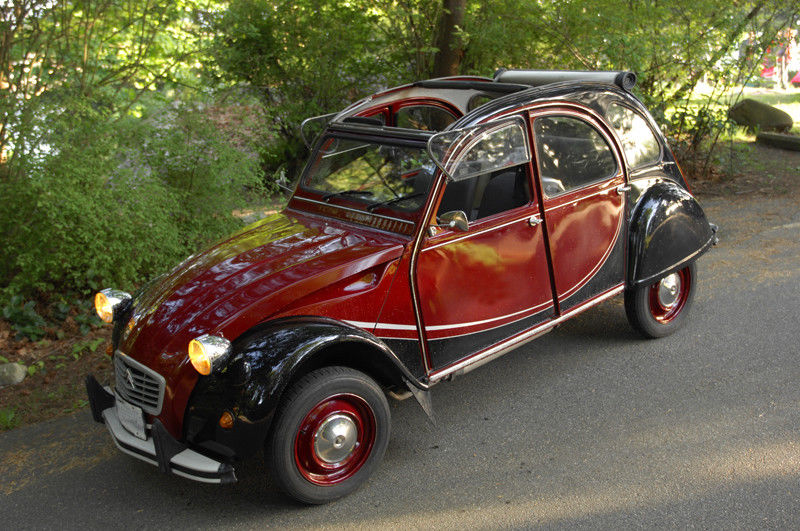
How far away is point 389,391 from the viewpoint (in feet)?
13.1

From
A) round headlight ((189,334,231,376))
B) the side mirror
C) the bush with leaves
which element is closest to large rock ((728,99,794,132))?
the bush with leaves

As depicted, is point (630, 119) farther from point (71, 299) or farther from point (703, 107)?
point (703, 107)

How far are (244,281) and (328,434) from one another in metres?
0.90

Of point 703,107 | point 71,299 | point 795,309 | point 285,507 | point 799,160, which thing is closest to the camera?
point 285,507

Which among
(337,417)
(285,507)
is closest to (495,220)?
(337,417)

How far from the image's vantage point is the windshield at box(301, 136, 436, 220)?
4.06 meters

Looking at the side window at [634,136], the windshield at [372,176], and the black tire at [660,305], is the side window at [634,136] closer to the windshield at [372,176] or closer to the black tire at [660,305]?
the black tire at [660,305]

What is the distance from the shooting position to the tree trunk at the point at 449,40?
8.89m

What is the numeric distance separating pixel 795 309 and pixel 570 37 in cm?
477

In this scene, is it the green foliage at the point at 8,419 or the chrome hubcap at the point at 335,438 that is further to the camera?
the green foliage at the point at 8,419

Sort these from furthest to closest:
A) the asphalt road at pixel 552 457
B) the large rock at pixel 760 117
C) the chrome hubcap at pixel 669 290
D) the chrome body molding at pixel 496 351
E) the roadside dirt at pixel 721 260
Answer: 1. the large rock at pixel 760 117
2. the chrome hubcap at pixel 669 290
3. the roadside dirt at pixel 721 260
4. the chrome body molding at pixel 496 351
5. the asphalt road at pixel 552 457

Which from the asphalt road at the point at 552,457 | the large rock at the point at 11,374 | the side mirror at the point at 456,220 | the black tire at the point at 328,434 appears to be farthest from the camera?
the large rock at the point at 11,374

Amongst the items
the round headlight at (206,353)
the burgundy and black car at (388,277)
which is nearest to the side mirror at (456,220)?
the burgundy and black car at (388,277)

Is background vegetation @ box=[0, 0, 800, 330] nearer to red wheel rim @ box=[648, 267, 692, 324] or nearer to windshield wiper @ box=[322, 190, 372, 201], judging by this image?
windshield wiper @ box=[322, 190, 372, 201]
